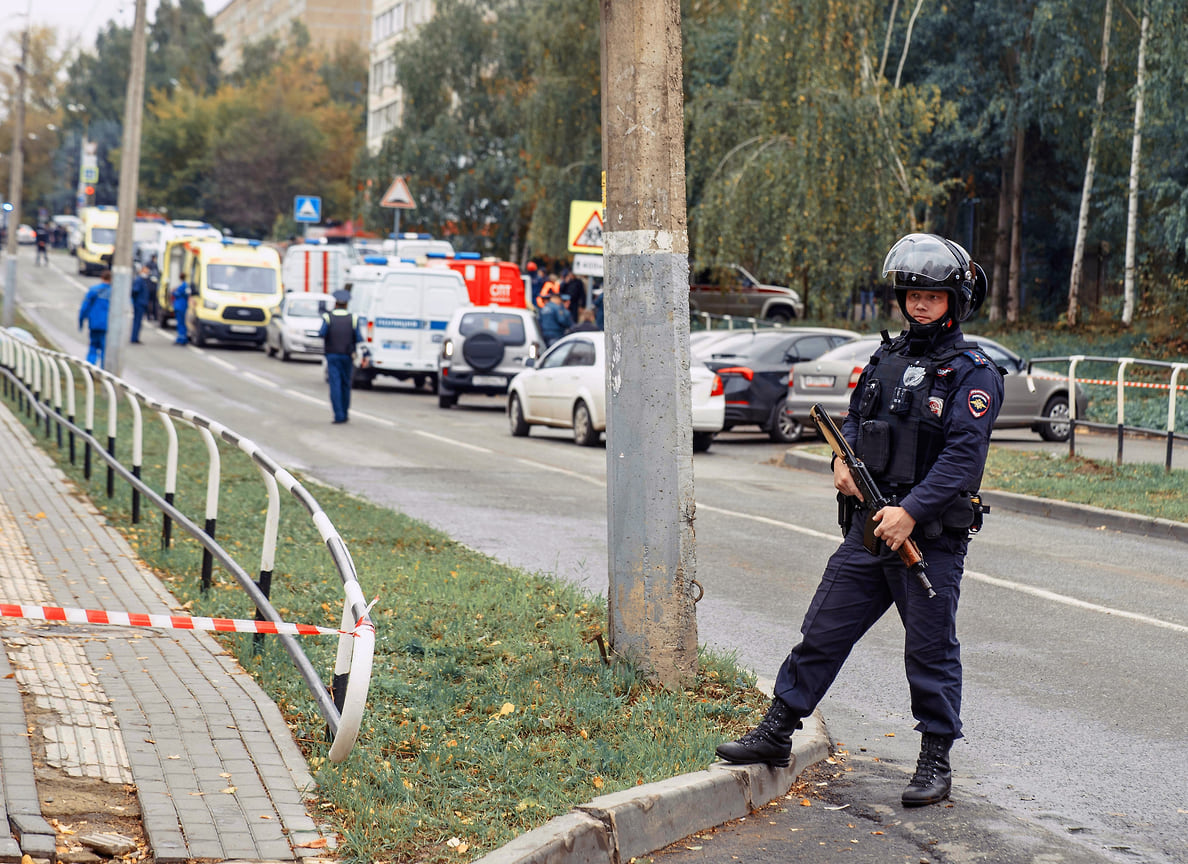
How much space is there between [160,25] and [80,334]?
3652 inches

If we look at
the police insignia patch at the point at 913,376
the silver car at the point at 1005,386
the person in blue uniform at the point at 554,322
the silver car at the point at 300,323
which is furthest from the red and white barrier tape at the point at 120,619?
the silver car at the point at 300,323

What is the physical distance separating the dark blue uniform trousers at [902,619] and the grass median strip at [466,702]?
427mm

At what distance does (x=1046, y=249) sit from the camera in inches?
1649

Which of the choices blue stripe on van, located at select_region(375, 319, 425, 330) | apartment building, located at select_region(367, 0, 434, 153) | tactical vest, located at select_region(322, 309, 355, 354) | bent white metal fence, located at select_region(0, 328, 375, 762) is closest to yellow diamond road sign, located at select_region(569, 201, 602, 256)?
blue stripe on van, located at select_region(375, 319, 425, 330)

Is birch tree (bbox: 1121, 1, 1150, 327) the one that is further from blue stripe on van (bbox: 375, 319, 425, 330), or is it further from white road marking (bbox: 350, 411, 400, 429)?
white road marking (bbox: 350, 411, 400, 429)

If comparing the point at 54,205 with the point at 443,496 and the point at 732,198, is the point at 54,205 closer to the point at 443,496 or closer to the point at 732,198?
the point at 732,198

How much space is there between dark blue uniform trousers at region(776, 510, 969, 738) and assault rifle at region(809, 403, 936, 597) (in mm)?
48

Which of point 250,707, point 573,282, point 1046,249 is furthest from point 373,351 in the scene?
point 250,707

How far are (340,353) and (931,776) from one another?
17722mm

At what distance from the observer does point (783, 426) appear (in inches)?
857

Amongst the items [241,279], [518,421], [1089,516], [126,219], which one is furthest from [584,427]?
[241,279]

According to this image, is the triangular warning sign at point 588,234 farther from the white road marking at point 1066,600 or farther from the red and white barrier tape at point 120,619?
the red and white barrier tape at point 120,619

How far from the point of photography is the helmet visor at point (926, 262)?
504 cm

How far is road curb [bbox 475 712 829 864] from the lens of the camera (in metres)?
4.22
